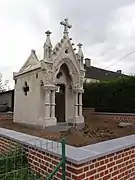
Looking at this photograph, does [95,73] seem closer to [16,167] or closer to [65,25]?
[65,25]

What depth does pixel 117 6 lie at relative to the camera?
888cm

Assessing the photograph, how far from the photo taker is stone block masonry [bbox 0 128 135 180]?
2.93 meters

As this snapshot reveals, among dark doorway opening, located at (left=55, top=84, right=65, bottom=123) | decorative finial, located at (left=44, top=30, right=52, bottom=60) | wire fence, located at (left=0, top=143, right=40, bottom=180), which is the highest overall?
decorative finial, located at (left=44, top=30, right=52, bottom=60)

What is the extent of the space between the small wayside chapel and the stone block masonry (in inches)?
198

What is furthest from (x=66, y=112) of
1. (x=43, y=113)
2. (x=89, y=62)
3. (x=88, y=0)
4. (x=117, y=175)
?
(x=89, y=62)

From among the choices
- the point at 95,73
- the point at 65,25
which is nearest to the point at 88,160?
the point at 65,25

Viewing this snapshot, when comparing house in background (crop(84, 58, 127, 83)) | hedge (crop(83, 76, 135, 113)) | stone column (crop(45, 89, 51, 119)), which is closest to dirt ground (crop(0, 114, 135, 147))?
stone column (crop(45, 89, 51, 119))

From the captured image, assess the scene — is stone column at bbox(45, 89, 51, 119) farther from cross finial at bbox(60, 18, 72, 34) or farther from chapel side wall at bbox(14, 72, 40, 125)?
cross finial at bbox(60, 18, 72, 34)

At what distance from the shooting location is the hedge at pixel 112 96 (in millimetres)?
12078

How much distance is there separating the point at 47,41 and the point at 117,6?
309 cm

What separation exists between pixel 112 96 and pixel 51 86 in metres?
5.12

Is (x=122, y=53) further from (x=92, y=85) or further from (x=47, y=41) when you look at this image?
(x=47, y=41)

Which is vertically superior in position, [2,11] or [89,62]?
[89,62]

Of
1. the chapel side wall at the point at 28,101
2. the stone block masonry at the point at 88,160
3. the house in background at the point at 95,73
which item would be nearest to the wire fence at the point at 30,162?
the stone block masonry at the point at 88,160
